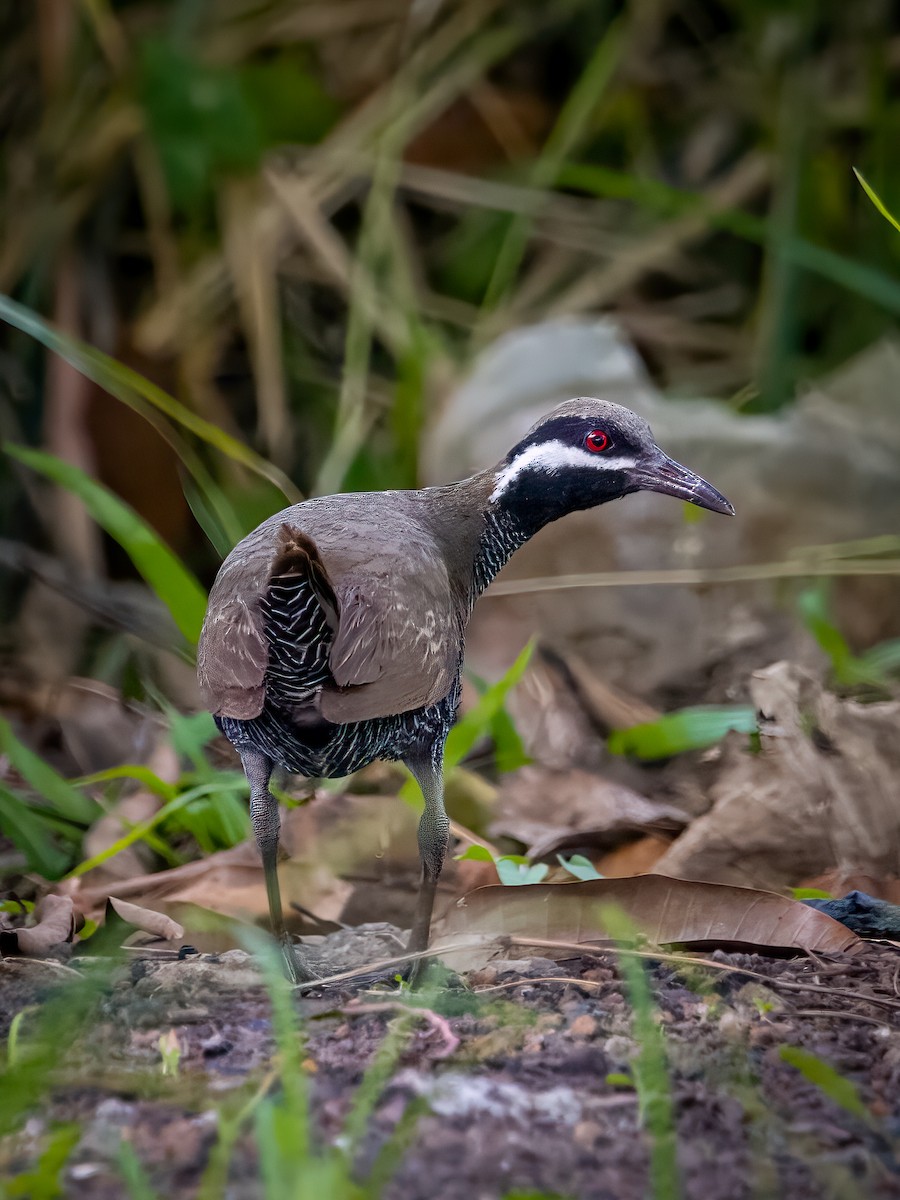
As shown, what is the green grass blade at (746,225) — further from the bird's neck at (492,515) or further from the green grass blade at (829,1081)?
the green grass blade at (829,1081)

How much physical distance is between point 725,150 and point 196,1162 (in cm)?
606

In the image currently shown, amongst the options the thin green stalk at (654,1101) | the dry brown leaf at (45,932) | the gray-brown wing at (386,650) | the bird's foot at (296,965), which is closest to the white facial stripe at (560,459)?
the gray-brown wing at (386,650)

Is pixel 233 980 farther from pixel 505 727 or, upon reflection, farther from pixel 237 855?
pixel 505 727

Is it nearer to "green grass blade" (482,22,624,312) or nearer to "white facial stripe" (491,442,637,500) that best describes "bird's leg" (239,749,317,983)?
"white facial stripe" (491,442,637,500)

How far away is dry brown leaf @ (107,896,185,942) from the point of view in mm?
3256

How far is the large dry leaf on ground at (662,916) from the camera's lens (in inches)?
119

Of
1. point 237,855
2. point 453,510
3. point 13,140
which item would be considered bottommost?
point 237,855

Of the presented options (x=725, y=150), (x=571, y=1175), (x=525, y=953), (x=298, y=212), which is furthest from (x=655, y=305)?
(x=571, y=1175)

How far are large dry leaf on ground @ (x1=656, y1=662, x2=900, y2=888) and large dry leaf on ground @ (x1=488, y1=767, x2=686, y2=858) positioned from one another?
18 centimetres

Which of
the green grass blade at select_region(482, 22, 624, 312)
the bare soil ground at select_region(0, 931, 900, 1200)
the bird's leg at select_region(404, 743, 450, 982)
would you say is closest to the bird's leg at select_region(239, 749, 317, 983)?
the bare soil ground at select_region(0, 931, 900, 1200)

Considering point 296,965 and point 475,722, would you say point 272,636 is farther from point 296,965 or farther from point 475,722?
point 475,722

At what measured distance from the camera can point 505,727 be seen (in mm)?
4406

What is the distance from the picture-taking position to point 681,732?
429cm

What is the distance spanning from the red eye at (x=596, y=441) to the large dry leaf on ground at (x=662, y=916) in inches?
39.9
